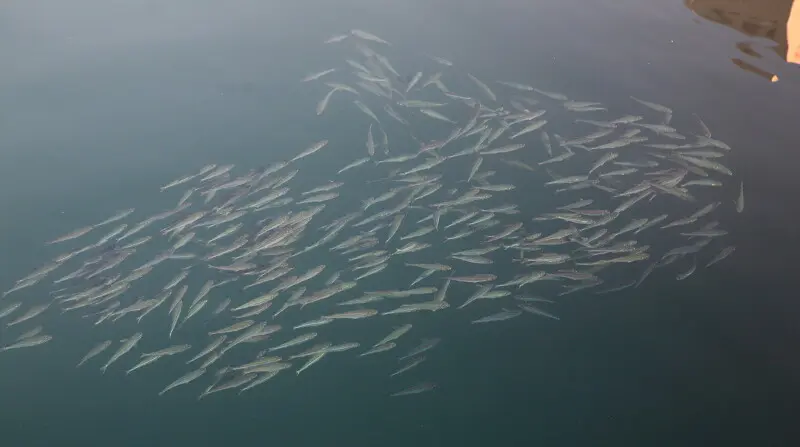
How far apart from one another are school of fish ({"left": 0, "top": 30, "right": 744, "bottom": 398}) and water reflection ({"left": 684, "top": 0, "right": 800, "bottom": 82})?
257cm

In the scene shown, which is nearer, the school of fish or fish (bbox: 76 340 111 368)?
fish (bbox: 76 340 111 368)

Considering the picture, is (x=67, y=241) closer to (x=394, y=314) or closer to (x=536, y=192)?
(x=394, y=314)

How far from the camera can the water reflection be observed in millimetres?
8047

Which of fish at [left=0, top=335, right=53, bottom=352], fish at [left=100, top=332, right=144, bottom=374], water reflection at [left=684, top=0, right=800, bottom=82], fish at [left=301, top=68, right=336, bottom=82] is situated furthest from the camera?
water reflection at [left=684, top=0, right=800, bottom=82]

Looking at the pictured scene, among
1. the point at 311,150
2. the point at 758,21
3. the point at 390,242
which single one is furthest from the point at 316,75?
the point at 758,21

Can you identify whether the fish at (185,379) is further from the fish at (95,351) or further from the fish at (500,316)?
the fish at (500,316)

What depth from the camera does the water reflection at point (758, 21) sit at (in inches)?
317

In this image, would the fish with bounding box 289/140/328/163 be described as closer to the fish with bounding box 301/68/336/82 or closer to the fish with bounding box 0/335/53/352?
the fish with bounding box 301/68/336/82

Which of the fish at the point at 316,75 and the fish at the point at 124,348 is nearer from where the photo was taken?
the fish at the point at 124,348

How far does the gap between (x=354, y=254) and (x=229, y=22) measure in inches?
191

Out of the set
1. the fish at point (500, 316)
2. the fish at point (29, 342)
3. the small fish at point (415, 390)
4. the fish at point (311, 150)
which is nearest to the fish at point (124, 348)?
the fish at point (29, 342)

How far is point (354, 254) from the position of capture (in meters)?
5.23

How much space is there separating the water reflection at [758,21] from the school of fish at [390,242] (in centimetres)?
257

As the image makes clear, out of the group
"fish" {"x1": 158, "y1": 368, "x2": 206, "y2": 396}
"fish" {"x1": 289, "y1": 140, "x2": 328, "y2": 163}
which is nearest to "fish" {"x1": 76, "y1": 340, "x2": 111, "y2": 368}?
"fish" {"x1": 158, "y1": 368, "x2": 206, "y2": 396}
